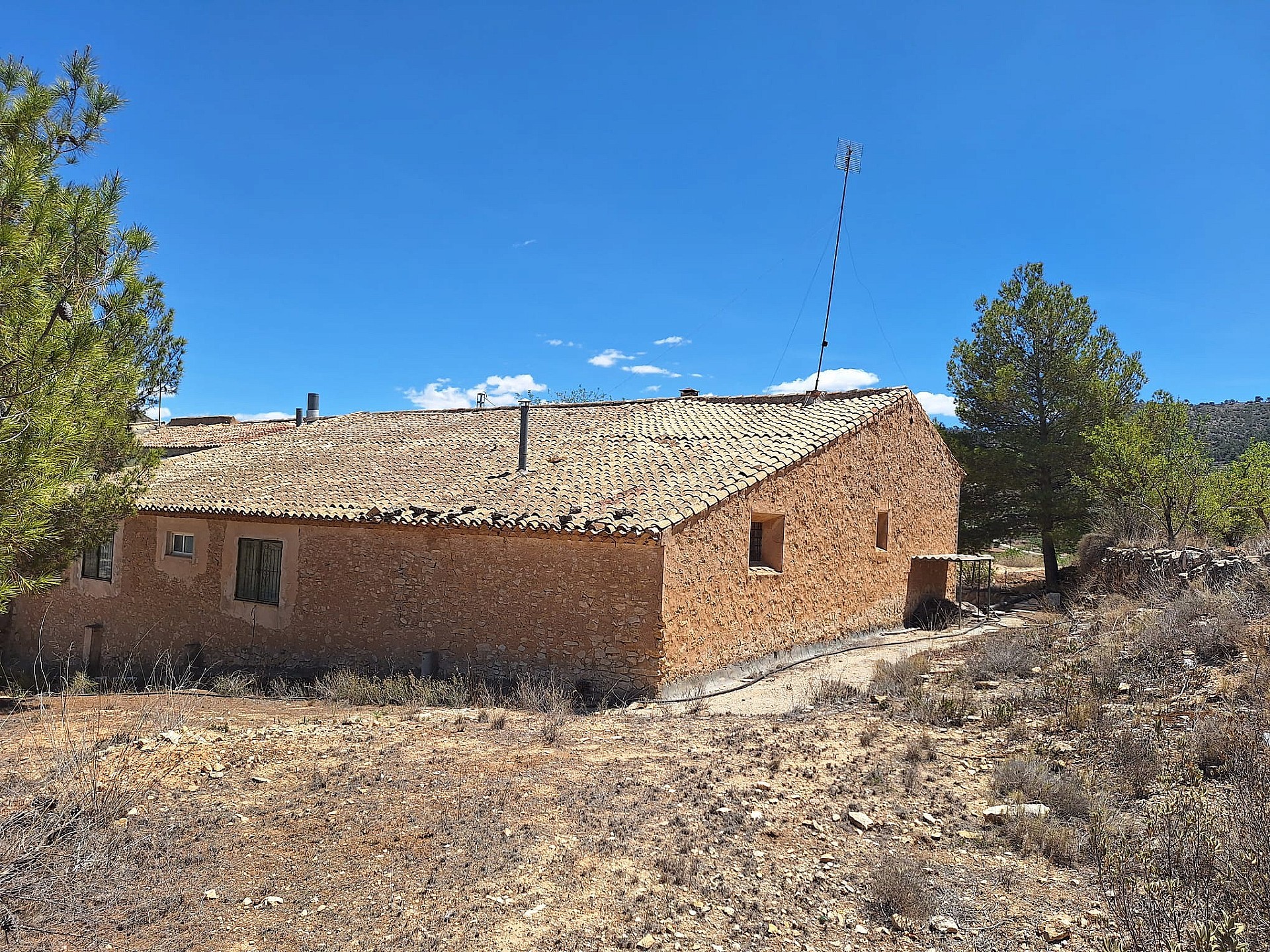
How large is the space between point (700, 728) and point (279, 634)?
8.31m

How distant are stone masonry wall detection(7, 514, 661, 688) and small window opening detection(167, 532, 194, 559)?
0.11m

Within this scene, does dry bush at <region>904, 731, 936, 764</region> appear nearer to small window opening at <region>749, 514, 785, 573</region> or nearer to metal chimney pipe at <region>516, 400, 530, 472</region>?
small window opening at <region>749, 514, 785, 573</region>

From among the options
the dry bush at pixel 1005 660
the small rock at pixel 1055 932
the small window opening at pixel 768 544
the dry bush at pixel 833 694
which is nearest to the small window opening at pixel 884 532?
the small window opening at pixel 768 544

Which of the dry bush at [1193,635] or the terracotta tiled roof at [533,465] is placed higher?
the terracotta tiled roof at [533,465]

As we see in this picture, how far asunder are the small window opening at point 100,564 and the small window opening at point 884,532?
15.0 metres

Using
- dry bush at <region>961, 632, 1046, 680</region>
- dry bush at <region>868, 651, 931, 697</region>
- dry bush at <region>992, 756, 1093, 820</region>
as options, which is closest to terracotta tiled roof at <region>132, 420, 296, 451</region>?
dry bush at <region>868, 651, 931, 697</region>

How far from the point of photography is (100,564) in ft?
52.9

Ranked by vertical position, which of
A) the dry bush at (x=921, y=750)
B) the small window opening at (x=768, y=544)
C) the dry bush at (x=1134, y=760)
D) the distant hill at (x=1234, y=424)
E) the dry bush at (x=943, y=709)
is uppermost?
the distant hill at (x=1234, y=424)

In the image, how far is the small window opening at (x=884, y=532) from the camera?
1617 cm

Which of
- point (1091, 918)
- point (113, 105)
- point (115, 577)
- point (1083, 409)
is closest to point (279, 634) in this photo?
point (115, 577)

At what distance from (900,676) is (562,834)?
629 centimetres

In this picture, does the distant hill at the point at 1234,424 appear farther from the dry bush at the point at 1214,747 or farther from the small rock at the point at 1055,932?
the small rock at the point at 1055,932

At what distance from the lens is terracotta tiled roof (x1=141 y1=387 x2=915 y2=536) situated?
1152 cm

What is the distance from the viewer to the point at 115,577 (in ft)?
51.5
